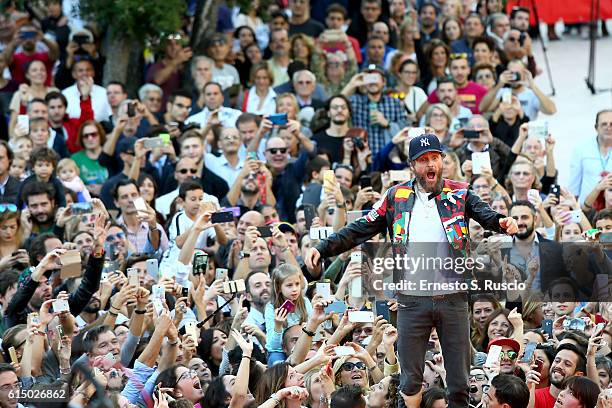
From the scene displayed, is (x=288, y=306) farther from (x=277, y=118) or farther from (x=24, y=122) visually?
(x=24, y=122)

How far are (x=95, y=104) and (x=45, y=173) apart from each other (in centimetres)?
271

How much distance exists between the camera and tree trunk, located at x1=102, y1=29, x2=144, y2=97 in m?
19.2

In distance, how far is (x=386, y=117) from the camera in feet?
58.3

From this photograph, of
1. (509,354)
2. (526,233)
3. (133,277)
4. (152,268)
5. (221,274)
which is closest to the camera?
(509,354)

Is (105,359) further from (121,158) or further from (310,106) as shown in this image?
(310,106)

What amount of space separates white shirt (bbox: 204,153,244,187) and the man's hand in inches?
272

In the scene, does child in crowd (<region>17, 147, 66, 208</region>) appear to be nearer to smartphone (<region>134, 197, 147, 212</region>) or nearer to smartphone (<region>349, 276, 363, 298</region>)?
smartphone (<region>134, 197, 147, 212</region>)

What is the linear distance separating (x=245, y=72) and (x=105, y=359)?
8.54 meters

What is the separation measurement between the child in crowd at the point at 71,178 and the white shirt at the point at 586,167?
4.78m

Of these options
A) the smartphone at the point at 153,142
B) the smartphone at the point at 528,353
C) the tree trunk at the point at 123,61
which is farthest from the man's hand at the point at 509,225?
the tree trunk at the point at 123,61

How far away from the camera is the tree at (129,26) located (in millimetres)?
18016

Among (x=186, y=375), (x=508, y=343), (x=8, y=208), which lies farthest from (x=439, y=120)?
(x=186, y=375)

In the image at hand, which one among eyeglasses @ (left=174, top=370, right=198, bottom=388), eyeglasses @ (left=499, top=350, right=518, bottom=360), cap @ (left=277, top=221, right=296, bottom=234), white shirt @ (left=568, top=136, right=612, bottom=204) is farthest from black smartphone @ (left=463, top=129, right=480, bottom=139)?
eyeglasses @ (left=174, top=370, right=198, bottom=388)

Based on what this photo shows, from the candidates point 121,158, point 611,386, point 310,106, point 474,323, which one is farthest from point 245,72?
point 611,386
